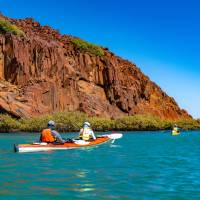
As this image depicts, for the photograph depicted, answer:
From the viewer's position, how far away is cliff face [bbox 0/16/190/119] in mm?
92000

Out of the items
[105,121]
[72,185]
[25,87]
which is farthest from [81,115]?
[72,185]

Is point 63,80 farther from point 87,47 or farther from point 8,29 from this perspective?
point 87,47

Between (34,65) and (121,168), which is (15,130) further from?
(121,168)

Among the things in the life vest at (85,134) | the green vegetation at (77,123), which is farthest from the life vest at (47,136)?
the green vegetation at (77,123)

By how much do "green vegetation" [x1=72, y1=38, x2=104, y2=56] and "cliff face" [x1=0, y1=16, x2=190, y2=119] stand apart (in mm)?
1647

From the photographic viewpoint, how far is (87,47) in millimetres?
124750

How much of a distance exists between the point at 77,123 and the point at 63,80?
1423 centimetres

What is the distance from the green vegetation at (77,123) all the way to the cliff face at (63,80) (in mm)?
2903

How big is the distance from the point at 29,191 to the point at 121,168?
7.96m

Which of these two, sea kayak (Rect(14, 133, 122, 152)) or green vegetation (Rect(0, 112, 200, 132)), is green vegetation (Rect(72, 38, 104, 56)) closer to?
green vegetation (Rect(0, 112, 200, 132))

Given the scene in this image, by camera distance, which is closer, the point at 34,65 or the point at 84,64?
the point at 34,65

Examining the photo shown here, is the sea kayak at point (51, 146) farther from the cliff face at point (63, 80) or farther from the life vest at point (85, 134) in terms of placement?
the cliff face at point (63, 80)

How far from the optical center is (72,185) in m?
17.1

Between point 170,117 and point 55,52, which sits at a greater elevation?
point 55,52
